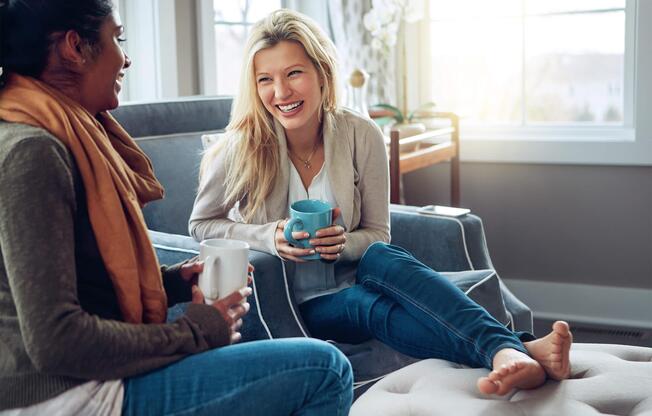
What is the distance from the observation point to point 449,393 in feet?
5.40

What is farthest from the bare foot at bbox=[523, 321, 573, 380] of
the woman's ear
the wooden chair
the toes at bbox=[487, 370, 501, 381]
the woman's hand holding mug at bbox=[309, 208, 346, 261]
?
the wooden chair

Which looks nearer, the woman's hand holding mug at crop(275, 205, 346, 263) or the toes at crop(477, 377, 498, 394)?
the toes at crop(477, 377, 498, 394)

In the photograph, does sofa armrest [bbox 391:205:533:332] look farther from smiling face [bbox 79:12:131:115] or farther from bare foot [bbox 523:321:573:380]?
smiling face [bbox 79:12:131:115]

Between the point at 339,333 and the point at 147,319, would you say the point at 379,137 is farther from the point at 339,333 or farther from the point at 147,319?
the point at 147,319

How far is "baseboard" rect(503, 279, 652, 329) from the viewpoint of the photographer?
3.59 meters

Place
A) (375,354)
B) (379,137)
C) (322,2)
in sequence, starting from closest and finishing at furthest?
(375,354) → (379,137) → (322,2)

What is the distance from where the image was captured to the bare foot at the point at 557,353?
5.54 feet

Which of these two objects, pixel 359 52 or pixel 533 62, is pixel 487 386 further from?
pixel 533 62

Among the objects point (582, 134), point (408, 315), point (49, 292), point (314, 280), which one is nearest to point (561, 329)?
point (408, 315)

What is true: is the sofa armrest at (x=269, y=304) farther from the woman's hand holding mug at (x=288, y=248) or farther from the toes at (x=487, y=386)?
the toes at (x=487, y=386)

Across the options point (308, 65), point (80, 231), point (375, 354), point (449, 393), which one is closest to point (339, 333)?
point (375, 354)

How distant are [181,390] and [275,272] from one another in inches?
25.5

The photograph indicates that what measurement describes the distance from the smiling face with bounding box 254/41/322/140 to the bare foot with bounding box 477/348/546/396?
77 cm

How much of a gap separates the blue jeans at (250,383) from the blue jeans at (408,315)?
46cm
